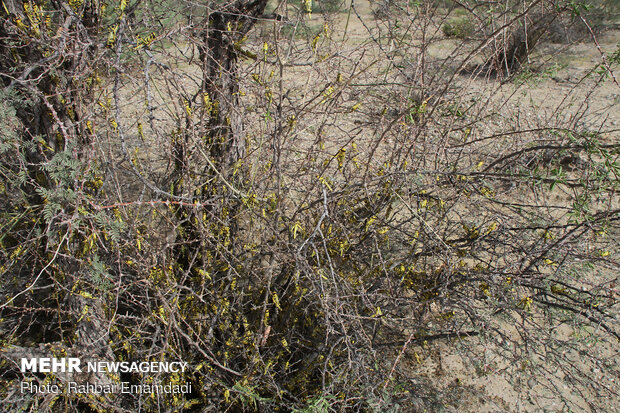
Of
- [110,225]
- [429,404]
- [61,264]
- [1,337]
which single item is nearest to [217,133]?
[110,225]

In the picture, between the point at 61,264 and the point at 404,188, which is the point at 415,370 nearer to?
the point at 404,188

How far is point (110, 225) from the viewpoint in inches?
77.5

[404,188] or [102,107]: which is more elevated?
[102,107]

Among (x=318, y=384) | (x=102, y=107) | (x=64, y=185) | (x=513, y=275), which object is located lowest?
(x=318, y=384)

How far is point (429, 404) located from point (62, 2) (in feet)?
8.30

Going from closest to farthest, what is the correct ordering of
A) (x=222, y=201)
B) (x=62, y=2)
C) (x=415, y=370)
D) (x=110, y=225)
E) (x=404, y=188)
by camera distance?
(x=62, y=2), (x=110, y=225), (x=404, y=188), (x=222, y=201), (x=415, y=370)

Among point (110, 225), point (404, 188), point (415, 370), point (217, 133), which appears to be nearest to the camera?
Result: point (110, 225)

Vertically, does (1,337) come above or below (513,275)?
below

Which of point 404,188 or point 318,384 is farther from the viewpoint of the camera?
point 318,384

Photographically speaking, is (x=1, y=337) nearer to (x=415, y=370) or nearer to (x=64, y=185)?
(x=64, y=185)

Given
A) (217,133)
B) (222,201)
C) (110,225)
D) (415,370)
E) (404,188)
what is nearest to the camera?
(110,225)

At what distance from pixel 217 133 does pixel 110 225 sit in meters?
0.77

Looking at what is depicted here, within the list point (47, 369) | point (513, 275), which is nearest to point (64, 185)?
point (47, 369)

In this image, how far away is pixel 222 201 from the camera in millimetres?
2322
